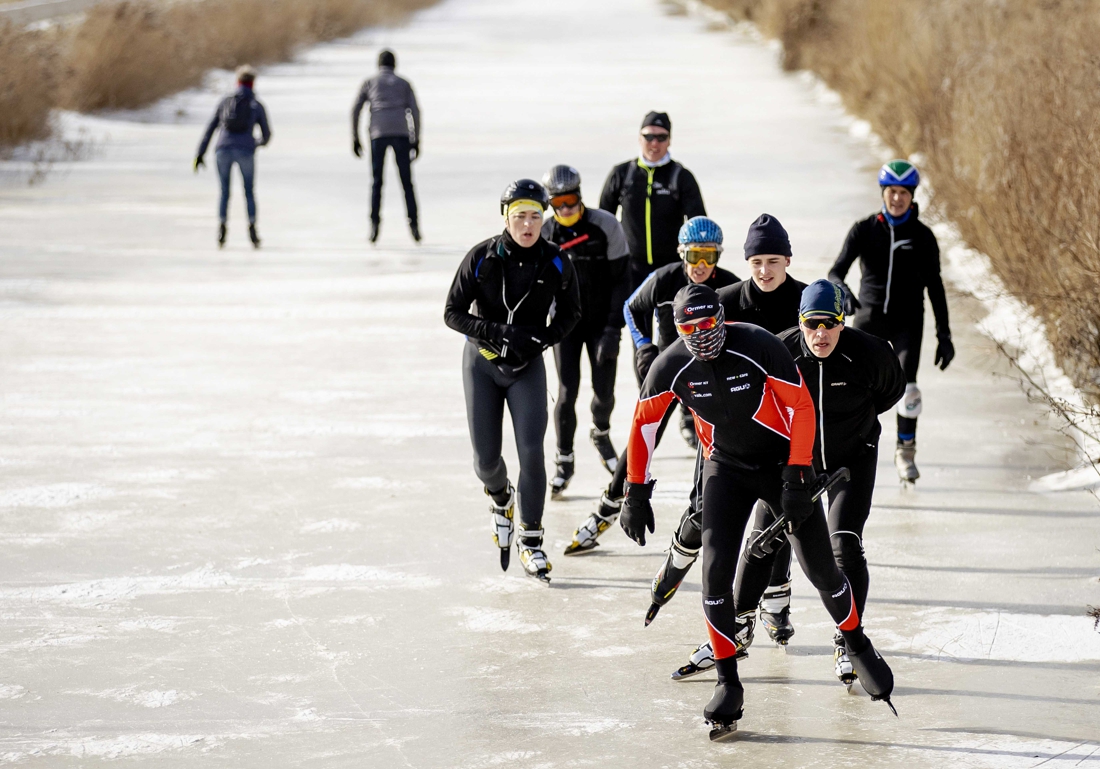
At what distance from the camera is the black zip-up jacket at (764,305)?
6.30 meters

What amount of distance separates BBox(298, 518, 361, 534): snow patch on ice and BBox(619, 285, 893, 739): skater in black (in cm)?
288

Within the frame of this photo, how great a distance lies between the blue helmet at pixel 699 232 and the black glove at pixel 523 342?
856 millimetres

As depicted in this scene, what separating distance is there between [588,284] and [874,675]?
3.29 metres

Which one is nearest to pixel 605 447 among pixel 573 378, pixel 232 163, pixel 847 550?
pixel 573 378

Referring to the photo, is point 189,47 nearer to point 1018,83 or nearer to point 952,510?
point 1018,83

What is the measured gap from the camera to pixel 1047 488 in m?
8.39

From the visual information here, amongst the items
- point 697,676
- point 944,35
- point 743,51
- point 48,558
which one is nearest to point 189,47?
point 743,51

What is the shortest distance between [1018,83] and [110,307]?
875 cm

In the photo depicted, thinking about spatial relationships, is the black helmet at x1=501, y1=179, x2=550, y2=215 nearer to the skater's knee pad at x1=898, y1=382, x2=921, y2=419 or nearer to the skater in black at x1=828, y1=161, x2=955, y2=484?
the skater in black at x1=828, y1=161, x2=955, y2=484

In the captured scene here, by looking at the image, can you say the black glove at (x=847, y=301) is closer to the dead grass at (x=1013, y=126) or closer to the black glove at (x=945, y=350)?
the black glove at (x=945, y=350)

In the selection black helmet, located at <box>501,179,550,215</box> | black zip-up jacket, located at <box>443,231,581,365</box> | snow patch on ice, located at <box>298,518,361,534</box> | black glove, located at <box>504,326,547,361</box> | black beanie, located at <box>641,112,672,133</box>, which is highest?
black beanie, located at <box>641,112,672,133</box>

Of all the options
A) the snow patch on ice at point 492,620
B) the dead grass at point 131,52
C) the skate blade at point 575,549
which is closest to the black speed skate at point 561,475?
the skate blade at point 575,549

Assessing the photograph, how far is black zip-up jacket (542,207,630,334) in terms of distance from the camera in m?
7.99

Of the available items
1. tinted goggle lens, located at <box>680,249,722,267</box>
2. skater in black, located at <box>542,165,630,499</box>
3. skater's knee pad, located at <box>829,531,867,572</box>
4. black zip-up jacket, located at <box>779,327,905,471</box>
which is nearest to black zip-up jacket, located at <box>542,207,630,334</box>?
skater in black, located at <box>542,165,630,499</box>
